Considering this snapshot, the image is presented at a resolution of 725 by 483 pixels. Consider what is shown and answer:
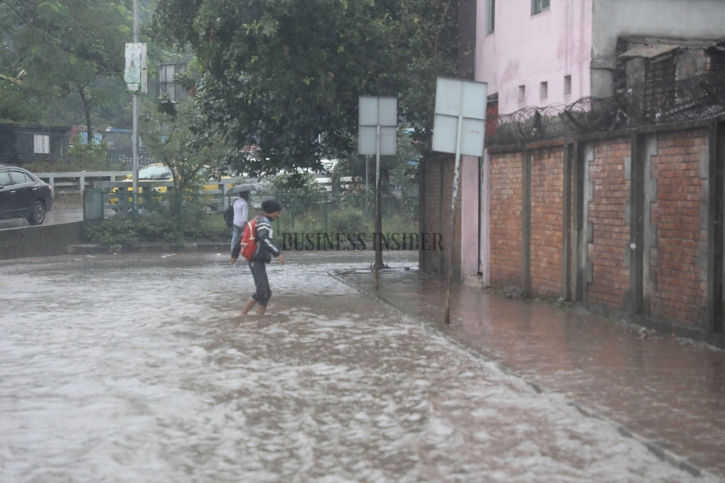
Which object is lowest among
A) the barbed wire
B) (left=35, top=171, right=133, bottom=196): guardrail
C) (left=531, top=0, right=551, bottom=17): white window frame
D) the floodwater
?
the floodwater

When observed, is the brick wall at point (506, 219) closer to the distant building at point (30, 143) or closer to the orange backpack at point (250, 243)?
the orange backpack at point (250, 243)

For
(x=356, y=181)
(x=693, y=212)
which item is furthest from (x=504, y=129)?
(x=356, y=181)

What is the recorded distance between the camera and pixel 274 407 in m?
7.71

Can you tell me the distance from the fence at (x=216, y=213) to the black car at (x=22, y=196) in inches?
52.3

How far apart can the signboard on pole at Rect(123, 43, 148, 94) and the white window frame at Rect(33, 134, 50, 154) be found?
630 inches

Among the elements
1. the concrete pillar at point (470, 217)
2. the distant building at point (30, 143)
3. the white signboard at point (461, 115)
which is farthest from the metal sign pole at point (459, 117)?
the distant building at point (30, 143)

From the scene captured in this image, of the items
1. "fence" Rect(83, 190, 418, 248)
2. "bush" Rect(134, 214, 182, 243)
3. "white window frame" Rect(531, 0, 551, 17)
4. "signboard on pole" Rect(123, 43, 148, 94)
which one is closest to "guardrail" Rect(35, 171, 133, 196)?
"signboard on pole" Rect(123, 43, 148, 94)

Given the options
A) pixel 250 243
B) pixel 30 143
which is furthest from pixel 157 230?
pixel 30 143

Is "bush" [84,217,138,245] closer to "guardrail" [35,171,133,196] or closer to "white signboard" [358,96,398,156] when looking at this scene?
"white signboard" [358,96,398,156]

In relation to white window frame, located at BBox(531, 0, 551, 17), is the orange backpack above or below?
below

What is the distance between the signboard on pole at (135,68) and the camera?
30031 millimetres

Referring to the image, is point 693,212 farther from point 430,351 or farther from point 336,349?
point 336,349

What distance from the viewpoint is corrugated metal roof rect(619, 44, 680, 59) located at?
1267 centimetres

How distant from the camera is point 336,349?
10.5 m
